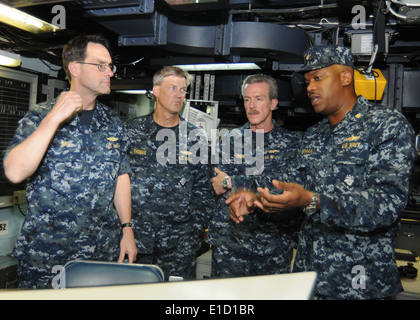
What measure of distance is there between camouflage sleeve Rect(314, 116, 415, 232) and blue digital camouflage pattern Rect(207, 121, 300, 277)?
880mm

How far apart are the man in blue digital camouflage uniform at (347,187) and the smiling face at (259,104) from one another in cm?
58

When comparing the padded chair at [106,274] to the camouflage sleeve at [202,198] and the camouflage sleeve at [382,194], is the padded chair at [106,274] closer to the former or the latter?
the camouflage sleeve at [382,194]

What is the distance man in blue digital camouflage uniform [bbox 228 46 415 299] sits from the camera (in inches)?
56.1

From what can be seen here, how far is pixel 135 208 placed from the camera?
103 inches

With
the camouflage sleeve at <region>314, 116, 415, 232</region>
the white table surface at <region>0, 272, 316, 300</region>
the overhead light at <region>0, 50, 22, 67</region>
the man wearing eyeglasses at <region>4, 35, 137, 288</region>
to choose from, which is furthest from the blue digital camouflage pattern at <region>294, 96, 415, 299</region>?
the overhead light at <region>0, 50, 22, 67</region>

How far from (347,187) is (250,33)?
1599mm

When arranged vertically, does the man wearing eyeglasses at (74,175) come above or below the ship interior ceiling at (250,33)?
below

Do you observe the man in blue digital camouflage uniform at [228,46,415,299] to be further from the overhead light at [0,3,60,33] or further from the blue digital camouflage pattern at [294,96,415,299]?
the overhead light at [0,3,60,33]

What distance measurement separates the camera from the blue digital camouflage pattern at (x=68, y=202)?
1.81 m

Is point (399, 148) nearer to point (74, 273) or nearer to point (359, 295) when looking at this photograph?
point (359, 295)

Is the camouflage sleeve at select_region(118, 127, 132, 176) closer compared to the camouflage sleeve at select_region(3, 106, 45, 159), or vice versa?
the camouflage sleeve at select_region(3, 106, 45, 159)

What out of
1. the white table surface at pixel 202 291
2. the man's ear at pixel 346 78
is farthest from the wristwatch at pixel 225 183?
the white table surface at pixel 202 291

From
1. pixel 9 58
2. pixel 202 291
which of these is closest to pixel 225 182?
pixel 202 291
